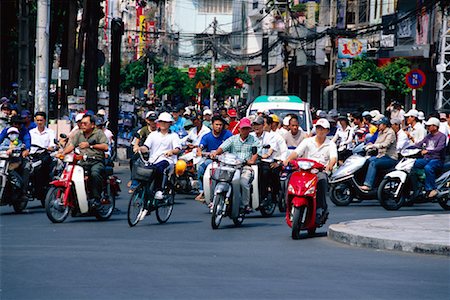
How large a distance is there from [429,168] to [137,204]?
273 inches

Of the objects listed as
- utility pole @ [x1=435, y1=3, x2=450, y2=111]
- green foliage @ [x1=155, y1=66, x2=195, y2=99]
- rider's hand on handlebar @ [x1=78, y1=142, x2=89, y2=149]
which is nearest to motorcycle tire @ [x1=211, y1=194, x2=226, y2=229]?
rider's hand on handlebar @ [x1=78, y1=142, x2=89, y2=149]

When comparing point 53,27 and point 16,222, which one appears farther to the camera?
point 53,27

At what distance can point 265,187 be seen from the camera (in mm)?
18547

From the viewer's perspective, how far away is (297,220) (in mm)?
14523

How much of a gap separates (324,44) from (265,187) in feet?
156

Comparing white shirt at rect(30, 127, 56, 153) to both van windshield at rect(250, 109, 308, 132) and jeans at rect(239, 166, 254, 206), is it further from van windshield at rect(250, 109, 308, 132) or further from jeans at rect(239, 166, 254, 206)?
van windshield at rect(250, 109, 308, 132)

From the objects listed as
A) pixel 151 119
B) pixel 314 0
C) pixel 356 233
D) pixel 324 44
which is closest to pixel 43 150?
pixel 151 119

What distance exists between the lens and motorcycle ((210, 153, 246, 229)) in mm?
16047

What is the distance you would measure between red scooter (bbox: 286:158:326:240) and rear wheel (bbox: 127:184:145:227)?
246 cm

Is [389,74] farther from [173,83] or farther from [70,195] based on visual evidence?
[173,83]

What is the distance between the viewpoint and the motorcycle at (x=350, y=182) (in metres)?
21.5

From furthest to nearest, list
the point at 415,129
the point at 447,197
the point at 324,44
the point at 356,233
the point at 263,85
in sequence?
the point at 263,85, the point at 324,44, the point at 415,129, the point at 447,197, the point at 356,233

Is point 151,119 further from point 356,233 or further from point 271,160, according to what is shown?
point 356,233

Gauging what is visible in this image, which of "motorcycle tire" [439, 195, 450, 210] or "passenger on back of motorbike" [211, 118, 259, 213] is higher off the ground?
"passenger on back of motorbike" [211, 118, 259, 213]
